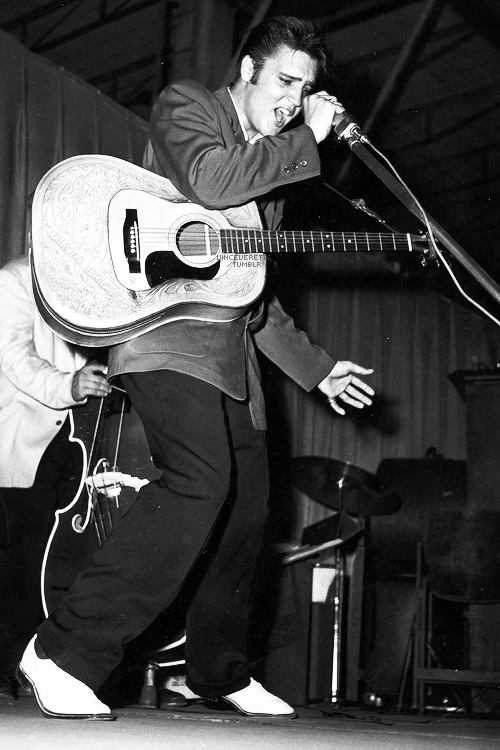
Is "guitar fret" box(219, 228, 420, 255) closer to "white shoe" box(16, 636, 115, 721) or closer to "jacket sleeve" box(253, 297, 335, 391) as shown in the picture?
"jacket sleeve" box(253, 297, 335, 391)

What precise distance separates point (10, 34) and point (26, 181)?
1.75 ft

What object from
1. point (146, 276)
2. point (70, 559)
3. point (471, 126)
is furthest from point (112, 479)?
point (471, 126)

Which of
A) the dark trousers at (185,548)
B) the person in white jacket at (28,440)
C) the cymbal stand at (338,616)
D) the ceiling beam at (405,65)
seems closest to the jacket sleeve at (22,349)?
the person in white jacket at (28,440)

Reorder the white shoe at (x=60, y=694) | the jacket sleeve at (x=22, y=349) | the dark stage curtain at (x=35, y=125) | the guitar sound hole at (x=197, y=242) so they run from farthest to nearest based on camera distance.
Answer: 1. the dark stage curtain at (x=35, y=125)
2. the jacket sleeve at (x=22, y=349)
3. the guitar sound hole at (x=197, y=242)
4. the white shoe at (x=60, y=694)

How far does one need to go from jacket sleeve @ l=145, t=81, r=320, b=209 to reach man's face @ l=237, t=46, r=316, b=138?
188 millimetres

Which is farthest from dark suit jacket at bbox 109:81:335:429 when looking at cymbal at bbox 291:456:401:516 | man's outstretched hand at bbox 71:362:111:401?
cymbal at bbox 291:456:401:516

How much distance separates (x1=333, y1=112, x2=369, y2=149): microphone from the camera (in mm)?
1463

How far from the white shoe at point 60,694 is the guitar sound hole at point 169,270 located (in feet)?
2.36

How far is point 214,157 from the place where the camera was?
4.78ft

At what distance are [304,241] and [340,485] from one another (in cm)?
152

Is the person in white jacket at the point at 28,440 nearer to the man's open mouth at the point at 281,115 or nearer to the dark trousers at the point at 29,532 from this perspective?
the dark trousers at the point at 29,532

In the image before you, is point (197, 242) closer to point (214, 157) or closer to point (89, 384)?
point (214, 157)

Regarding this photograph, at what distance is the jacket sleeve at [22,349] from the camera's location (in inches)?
86.9

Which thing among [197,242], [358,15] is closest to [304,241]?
[197,242]
